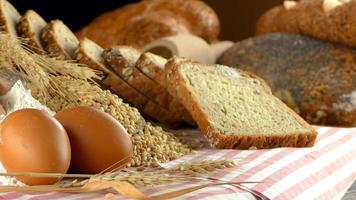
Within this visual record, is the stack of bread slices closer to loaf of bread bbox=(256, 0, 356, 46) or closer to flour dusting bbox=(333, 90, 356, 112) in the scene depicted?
flour dusting bbox=(333, 90, 356, 112)

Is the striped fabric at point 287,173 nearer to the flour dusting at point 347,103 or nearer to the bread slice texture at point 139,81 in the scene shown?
the bread slice texture at point 139,81

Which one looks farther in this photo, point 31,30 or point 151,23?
point 151,23

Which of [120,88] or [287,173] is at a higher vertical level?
[120,88]

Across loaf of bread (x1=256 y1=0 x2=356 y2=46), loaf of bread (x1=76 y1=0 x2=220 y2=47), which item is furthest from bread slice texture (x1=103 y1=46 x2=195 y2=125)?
loaf of bread (x1=76 y1=0 x2=220 y2=47)

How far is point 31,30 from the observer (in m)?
1.57

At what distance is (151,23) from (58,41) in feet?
4.80

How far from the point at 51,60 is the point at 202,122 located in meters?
0.34

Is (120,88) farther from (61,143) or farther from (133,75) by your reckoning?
(61,143)

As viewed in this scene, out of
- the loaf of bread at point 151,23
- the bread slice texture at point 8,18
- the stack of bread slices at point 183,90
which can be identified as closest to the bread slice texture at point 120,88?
the stack of bread slices at point 183,90

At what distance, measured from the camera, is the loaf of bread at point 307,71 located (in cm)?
213

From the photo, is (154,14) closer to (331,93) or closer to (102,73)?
(331,93)

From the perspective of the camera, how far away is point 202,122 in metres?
1.48

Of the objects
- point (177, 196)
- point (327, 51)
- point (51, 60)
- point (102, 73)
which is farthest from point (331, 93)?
point (177, 196)

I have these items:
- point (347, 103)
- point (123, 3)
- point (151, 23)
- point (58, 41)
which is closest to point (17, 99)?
point (58, 41)
